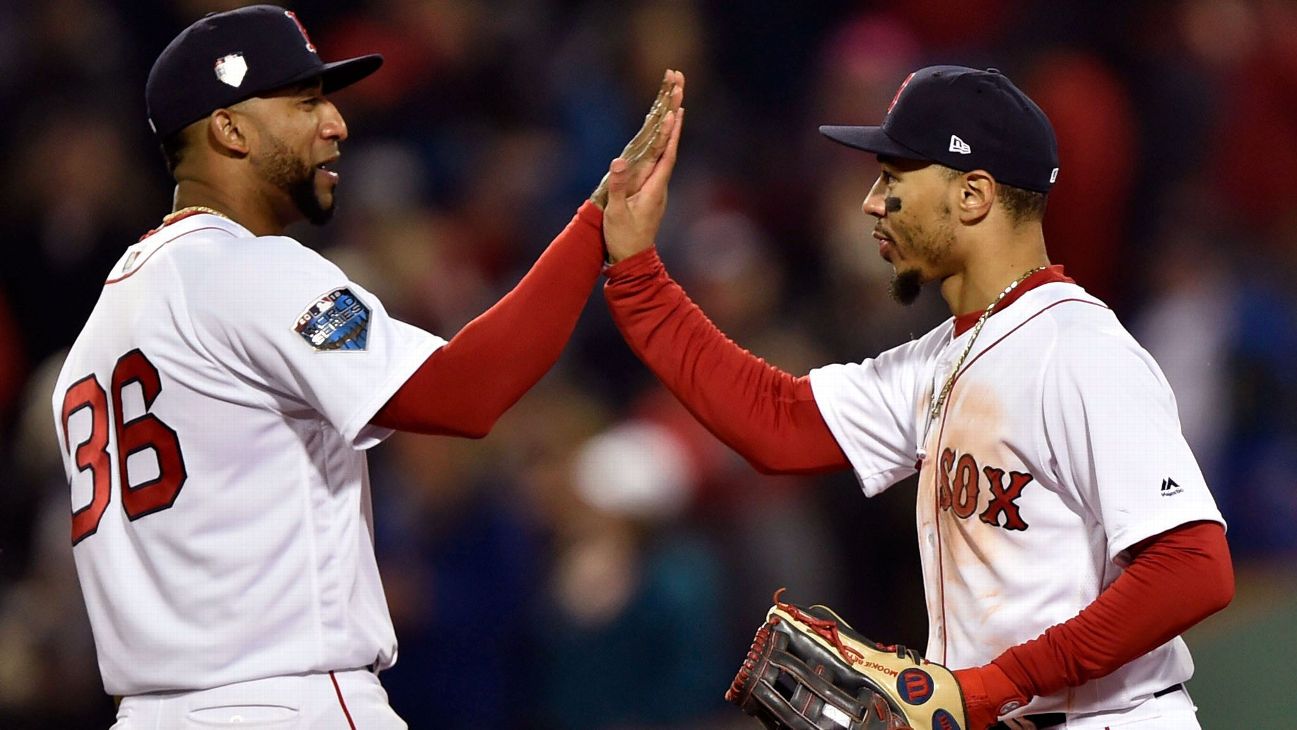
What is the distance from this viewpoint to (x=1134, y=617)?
254cm

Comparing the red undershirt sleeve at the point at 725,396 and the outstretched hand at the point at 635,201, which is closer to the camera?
the outstretched hand at the point at 635,201

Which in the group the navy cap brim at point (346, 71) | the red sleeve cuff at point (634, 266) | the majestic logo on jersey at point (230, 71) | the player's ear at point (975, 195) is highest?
the navy cap brim at point (346, 71)

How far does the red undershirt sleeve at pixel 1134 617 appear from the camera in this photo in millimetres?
2541

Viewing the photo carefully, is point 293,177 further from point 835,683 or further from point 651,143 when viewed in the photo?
point 835,683

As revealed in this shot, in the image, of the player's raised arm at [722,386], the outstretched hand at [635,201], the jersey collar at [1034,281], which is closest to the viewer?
the jersey collar at [1034,281]

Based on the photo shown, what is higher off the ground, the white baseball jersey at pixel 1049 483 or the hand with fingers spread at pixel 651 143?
the hand with fingers spread at pixel 651 143

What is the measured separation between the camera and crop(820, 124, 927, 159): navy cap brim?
3.05m

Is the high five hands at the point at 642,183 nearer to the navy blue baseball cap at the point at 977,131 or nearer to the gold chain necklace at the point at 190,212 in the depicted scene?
the navy blue baseball cap at the point at 977,131

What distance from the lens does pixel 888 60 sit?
605 centimetres

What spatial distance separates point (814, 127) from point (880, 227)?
10.2 ft

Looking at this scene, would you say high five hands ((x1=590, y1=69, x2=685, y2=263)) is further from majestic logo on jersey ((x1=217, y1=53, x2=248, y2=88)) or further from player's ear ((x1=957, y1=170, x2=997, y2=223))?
majestic logo on jersey ((x1=217, y1=53, x2=248, y2=88))

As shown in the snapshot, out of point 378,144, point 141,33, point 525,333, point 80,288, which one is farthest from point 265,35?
point 141,33

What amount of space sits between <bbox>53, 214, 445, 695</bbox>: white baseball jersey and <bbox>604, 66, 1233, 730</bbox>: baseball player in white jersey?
28.3 inches

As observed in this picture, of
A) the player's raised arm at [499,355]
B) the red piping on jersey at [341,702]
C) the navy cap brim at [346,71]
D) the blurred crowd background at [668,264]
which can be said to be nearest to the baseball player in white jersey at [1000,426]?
the player's raised arm at [499,355]
